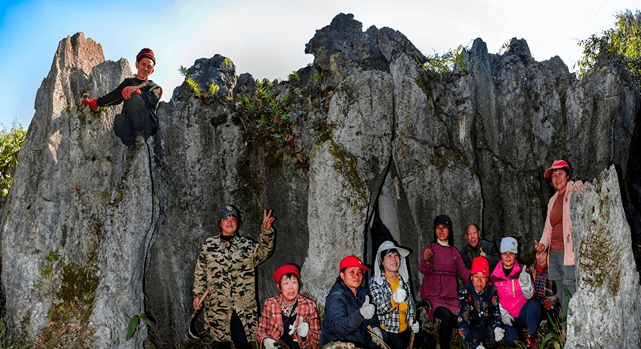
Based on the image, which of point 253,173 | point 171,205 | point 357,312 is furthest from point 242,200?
point 357,312

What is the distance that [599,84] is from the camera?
391 inches

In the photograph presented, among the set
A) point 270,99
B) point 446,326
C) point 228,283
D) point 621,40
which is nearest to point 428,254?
point 446,326

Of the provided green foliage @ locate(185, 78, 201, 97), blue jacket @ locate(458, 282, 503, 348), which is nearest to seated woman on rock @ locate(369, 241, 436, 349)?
blue jacket @ locate(458, 282, 503, 348)

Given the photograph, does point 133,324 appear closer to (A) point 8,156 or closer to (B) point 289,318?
(B) point 289,318

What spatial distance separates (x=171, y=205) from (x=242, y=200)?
148 centimetres

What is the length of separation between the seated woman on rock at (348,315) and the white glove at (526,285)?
229cm

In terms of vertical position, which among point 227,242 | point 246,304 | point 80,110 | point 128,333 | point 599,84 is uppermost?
point 599,84

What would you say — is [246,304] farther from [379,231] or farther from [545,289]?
[545,289]

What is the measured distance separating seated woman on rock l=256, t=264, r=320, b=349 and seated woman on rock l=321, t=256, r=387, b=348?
0.45 metres

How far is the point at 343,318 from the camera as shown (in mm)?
5645

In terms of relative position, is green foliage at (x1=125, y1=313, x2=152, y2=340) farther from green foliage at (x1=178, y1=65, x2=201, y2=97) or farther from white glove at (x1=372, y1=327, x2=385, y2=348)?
green foliage at (x1=178, y1=65, x2=201, y2=97)

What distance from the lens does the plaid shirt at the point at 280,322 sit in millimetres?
6344

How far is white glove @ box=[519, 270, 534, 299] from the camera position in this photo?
7.01 m

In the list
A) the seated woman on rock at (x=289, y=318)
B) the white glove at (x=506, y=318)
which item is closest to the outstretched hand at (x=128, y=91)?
the seated woman on rock at (x=289, y=318)
